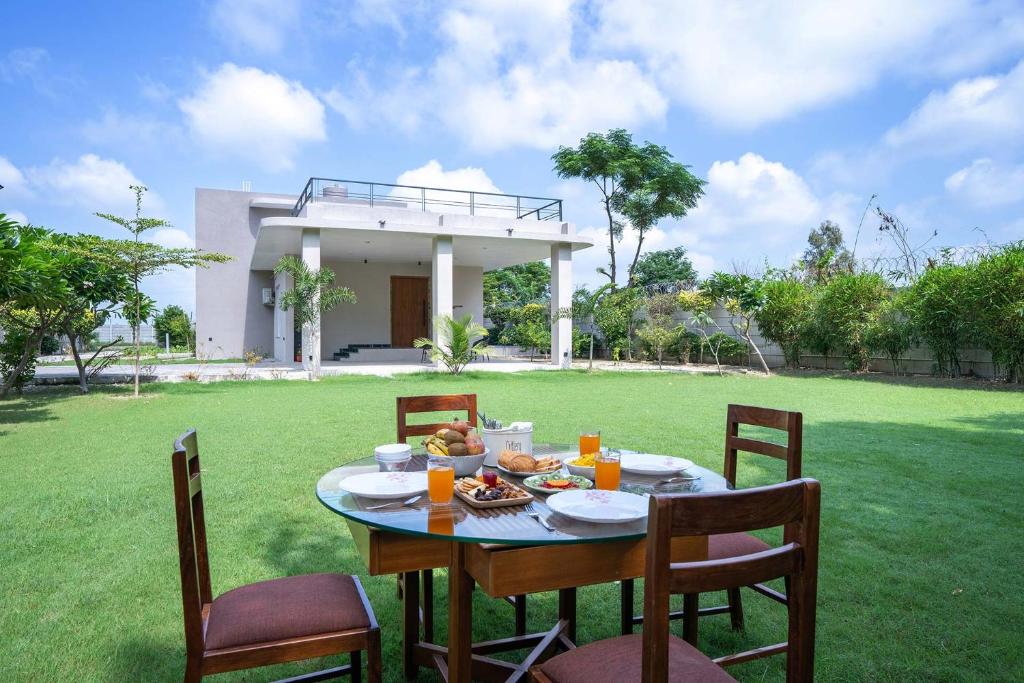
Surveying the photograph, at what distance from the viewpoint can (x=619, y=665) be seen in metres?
1.39

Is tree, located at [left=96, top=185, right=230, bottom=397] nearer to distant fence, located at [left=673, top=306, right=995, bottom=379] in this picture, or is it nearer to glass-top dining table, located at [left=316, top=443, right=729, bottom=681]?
glass-top dining table, located at [left=316, top=443, right=729, bottom=681]

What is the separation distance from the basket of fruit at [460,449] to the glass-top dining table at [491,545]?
0.12 metres

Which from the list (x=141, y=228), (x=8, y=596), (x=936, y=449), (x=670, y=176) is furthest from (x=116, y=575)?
(x=670, y=176)

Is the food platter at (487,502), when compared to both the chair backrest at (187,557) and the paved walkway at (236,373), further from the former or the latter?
the paved walkway at (236,373)

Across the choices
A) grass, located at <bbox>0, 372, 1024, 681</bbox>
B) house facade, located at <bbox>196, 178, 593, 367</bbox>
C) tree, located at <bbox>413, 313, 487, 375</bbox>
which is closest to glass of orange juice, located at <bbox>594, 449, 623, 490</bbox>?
grass, located at <bbox>0, 372, 1024, 681</bbox>

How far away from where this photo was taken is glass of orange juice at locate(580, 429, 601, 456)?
202 cm

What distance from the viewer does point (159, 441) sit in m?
6.10

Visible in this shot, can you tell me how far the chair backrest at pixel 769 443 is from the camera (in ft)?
7.20

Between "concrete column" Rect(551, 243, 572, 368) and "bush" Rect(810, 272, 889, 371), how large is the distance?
5.81 m

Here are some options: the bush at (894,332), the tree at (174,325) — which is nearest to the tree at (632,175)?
the bush at (894,332)

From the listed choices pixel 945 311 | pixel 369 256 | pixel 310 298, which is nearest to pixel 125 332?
pixel 369 256

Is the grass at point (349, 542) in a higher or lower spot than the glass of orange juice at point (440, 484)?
lower

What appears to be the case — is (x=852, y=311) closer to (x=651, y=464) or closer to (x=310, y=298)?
(x=310, y=298)

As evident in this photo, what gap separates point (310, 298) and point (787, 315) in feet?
37.0
